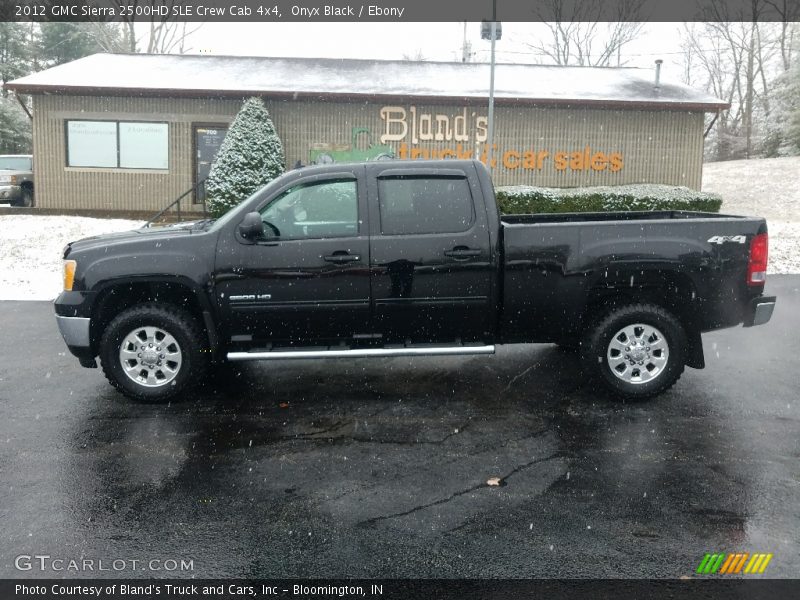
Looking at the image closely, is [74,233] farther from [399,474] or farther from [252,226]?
[399,474]

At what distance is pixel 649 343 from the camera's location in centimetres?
617

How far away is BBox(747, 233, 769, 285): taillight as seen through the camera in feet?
19.8

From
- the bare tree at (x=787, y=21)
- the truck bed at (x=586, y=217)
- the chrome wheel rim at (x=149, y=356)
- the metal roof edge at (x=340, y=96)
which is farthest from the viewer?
the bare tree at (x=787, y=21)

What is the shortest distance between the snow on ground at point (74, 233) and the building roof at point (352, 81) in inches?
162

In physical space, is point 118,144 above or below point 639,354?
above

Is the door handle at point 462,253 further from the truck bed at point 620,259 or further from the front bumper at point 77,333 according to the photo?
the front bumper at point 77,333

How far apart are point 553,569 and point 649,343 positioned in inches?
122

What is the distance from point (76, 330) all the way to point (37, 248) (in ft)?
34.0

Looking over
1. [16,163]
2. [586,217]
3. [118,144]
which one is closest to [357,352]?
[586,217]

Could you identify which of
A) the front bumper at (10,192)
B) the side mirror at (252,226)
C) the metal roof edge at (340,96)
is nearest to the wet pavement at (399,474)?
the side mirror at (252,226)

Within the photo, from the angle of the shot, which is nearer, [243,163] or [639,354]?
[639,354]

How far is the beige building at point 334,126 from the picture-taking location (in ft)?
67.8

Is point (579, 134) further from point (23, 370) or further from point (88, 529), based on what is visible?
point (88, 529)

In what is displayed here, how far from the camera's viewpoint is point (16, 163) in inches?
Answer: 909
